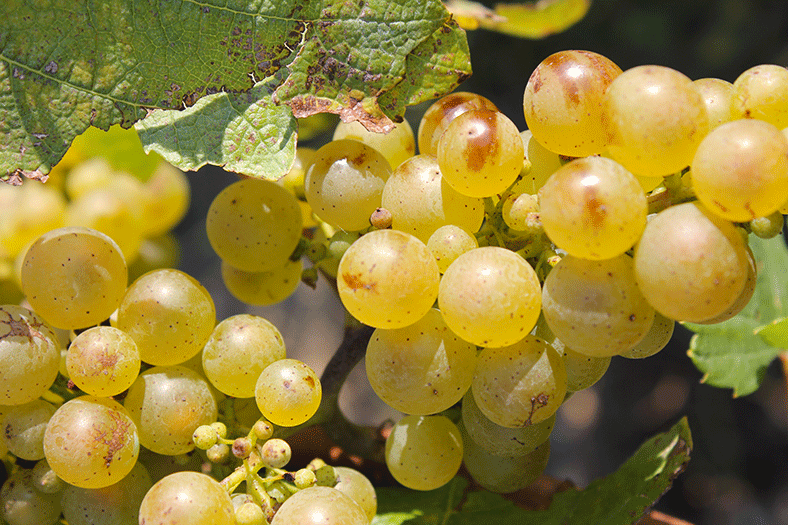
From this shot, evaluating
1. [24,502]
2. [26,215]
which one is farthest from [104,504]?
[26,215]

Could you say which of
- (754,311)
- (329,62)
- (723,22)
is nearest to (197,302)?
(329,62)

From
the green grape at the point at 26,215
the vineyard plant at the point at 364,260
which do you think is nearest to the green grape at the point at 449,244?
the vineyard plant at the point at 364,260

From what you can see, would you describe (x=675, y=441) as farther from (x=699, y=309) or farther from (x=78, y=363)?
(x=78, y=363)

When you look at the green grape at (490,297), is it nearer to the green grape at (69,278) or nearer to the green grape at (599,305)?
the green grape at (599,305)

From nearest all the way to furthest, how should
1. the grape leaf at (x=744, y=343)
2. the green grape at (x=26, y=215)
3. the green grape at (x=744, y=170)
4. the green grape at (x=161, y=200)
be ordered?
1. the green grape at (x=744, y=170)
2. the grape leaf at (x=744, y=343)
3. the green grape at (x=26, y=215)
4. the green grape at (x=161, y=200)

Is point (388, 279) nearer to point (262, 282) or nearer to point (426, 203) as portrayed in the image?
point (426, 203)

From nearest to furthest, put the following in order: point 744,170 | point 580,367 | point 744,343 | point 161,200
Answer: point 744,170 → point 580,367 → point 744,343 → point 161,200
